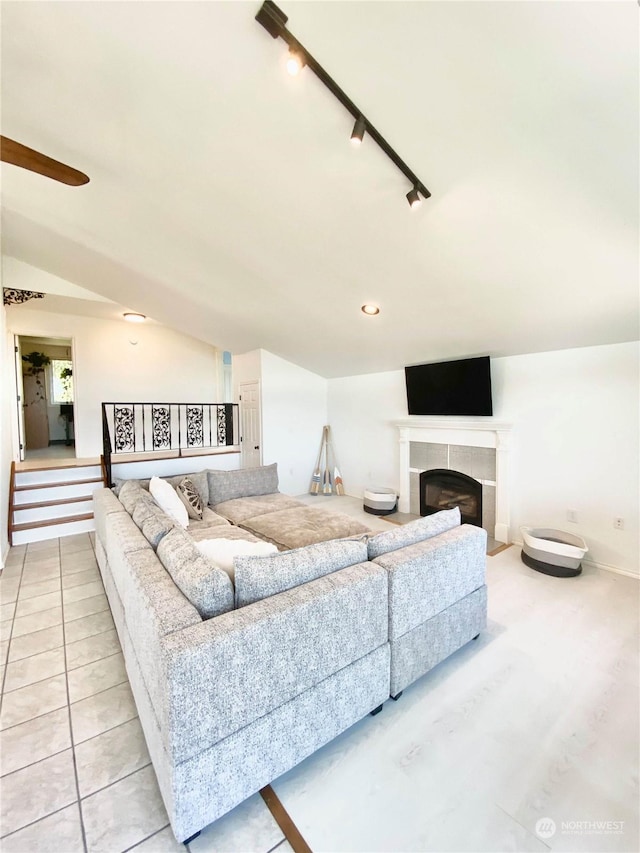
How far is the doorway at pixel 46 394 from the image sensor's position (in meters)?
7.50

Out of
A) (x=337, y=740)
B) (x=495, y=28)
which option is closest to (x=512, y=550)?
(x=337, y=740)

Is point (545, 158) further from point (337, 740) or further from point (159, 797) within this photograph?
point (159, 797)

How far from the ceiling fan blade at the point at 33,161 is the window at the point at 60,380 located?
297 inches

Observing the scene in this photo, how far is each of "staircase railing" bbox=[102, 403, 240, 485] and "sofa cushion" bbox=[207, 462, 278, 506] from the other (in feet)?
4.48

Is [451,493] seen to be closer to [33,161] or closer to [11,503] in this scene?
[33,161]

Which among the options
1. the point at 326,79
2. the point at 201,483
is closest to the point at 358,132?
the point at 326,79

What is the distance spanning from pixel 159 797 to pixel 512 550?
139 inches

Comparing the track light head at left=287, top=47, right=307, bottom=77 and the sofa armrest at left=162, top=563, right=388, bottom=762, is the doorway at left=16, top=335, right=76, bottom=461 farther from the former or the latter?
the sofa armrest at left=162, top=563, right=388, bottom=762

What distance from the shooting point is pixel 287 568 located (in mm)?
1579

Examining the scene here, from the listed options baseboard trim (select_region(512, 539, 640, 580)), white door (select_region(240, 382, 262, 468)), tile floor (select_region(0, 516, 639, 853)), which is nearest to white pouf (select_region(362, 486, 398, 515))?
white door (select_region(240, 382, 262, 468))

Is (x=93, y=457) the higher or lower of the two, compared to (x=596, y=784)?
higher

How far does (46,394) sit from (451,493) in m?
8.71

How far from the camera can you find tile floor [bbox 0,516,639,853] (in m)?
1.25

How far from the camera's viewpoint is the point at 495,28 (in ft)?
4.42
